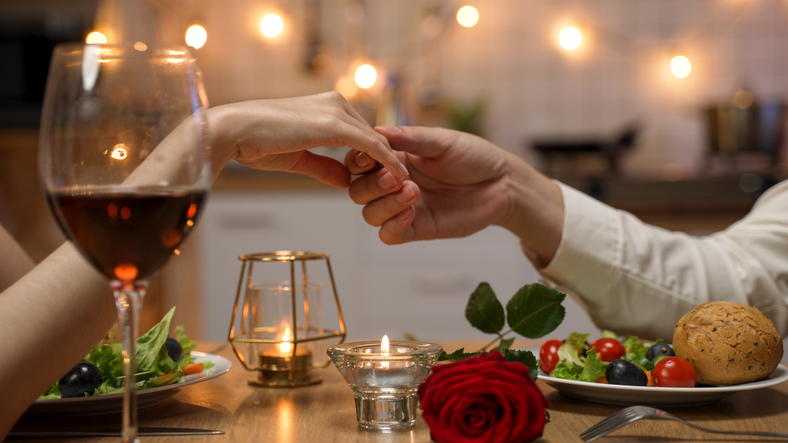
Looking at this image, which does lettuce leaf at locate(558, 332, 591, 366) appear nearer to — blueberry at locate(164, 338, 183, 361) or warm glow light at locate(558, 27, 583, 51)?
blueberry at locate(164, 338, 183, 361)

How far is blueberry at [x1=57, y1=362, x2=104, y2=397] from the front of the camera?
593mm

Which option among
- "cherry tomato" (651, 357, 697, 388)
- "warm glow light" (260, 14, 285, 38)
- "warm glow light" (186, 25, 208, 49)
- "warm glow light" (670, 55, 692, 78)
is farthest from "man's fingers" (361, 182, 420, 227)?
"warm glow light" (670, 55, 692, 78)

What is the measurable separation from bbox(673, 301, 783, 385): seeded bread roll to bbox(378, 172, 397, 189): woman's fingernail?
0.35 m

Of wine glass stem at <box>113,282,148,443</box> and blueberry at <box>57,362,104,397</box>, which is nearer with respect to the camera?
wine glass stem at <box>113,282,148,443</box>

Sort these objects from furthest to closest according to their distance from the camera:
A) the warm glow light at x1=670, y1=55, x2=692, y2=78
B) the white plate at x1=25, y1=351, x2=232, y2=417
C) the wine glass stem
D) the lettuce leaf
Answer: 1. the warm glow light at x1=670, y1=55, x2=692, y2=78
2. the lettuce leaf
3. the white plate at x1=25, y1=351, x2=232, y2=417
4. the wine glass stem

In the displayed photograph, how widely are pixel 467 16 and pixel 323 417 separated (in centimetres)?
226

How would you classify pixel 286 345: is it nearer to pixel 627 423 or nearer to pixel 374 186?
Answer: pixel 374 186

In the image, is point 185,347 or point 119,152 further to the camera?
point 185,347

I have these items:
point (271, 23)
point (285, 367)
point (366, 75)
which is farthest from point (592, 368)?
point (271, 23)

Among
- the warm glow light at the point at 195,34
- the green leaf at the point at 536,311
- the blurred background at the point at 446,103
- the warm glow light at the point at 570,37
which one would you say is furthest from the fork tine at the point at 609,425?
the warm glow light at the point at 570,37

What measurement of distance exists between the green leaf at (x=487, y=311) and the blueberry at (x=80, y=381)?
0.33 metres

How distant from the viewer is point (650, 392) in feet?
1.98

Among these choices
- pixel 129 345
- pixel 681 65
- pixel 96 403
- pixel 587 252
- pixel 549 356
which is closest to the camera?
pixel 129 345

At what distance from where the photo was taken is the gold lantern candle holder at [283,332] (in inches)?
29.0
